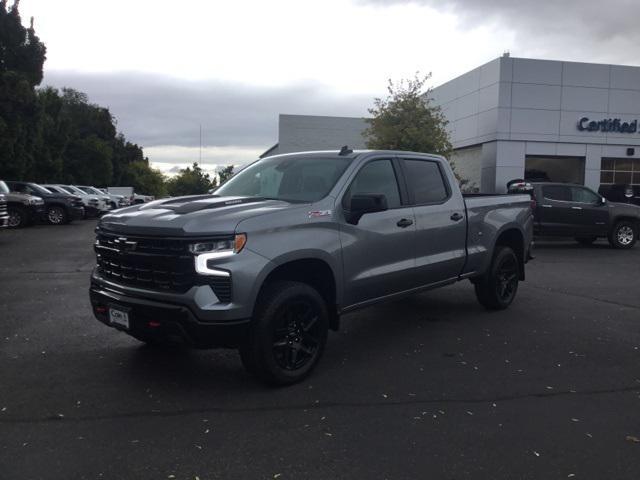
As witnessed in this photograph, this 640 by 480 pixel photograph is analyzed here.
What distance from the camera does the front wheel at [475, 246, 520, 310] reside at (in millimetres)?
7164

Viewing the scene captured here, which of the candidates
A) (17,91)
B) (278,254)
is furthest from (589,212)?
(17,91)

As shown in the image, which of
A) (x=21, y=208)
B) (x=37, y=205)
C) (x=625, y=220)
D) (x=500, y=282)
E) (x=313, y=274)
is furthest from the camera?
(x=37, y=205)

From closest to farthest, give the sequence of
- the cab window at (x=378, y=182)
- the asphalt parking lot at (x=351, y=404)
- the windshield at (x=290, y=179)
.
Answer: the asphalt parking lot at (x=351, y=404)
the windshield at (x=290, y=179)
the cab window at (x=378, y=182)

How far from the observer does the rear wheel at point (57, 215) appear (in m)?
22.6

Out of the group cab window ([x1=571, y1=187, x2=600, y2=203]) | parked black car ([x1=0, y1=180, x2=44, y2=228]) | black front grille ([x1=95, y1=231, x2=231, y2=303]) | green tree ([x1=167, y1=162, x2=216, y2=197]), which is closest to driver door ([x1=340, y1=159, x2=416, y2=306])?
black front grille ([x1=95, y1=231, x2=231, y2=303])

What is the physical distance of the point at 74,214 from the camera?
23047 mm

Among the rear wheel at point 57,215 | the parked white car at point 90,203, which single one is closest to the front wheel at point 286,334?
the rear wheel at point 57,215

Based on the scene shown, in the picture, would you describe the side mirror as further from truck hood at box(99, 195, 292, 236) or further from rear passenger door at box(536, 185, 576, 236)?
rear passenger door at box(536, 185, 576, 236)

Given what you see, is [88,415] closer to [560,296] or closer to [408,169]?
[408,169]

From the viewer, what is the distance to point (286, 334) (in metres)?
4.55

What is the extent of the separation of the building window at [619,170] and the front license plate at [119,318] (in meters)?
26.6

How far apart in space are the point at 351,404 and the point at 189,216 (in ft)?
6.11

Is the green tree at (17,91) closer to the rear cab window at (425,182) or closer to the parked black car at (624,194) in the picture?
the rear cab window at (425,182)

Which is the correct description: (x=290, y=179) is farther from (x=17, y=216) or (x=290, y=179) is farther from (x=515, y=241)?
(x=17, y=216)
